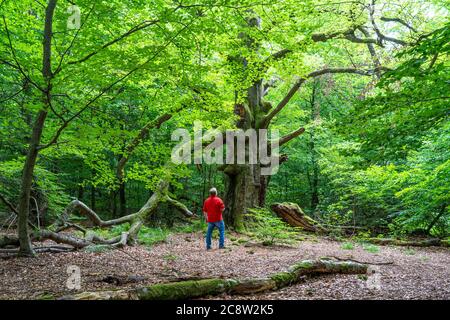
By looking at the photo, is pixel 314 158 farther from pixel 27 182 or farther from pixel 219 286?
pixel 219 286

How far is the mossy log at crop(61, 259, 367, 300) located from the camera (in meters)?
3.85

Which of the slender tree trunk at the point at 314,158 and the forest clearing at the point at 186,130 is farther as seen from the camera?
the slender tree trunk at the point at 314,158

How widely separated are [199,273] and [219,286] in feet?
5.32

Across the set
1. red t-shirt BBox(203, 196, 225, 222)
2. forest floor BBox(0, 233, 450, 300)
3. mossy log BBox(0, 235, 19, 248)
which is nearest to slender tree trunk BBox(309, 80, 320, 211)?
forest floor BBox(0, 233, 450, 300)

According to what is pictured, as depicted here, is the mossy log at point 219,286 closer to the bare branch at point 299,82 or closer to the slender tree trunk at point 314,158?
the bare branch at point 299,82

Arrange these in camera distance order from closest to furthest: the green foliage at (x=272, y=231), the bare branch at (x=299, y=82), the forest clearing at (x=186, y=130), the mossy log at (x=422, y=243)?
the forest clearing at (x=186, y=130) < the green foliage at (x=272, y=231) < the mossy log at (x=422, y=243) < the bare branch at (x=299, y=82)

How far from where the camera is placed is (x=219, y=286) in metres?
4.58

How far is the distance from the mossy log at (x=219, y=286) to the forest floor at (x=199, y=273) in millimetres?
126

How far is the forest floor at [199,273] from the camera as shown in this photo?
4742 millimetres

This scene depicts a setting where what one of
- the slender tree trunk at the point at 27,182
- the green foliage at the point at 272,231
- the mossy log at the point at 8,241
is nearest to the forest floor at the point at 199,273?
the slender tree trunk at the point at 27,182

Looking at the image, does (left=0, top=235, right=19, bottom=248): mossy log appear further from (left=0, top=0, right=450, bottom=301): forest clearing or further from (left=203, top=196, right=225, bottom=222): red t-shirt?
(left=203, top=196, right=225, bottom=222): red t-shirt
